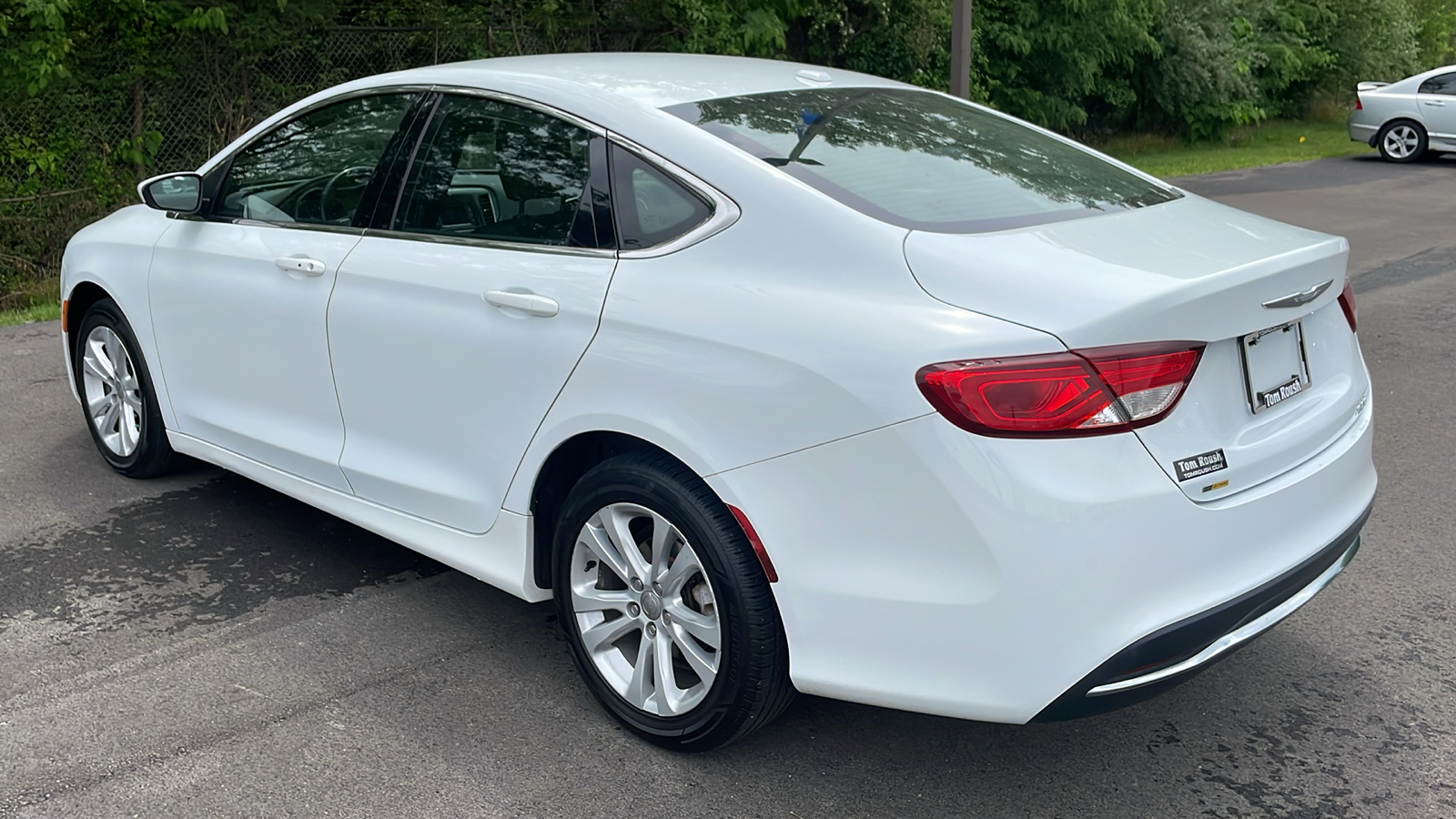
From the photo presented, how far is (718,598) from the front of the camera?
9.86 ft

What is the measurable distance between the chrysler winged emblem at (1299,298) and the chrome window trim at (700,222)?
1.18m

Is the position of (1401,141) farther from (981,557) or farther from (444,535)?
(981,557)

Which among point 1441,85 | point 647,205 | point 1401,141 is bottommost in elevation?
point 1401,141

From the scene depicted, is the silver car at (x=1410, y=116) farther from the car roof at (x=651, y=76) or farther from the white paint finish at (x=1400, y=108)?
the car roof at (x=651, y=76)

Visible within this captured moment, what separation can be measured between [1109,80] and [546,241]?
2216 centimetres

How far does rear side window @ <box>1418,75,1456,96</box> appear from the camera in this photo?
20109 millimetres

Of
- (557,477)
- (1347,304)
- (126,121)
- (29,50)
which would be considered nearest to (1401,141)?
(126,121)

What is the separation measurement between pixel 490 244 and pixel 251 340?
1.15 meters

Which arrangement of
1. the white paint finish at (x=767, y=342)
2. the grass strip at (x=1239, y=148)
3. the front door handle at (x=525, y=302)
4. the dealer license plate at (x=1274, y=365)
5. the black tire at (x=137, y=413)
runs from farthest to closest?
the grass strip at (x=1239, y=148) < the black tire at (x=137, y=413) < the front door handle at (x=525, y=302) < the dealer license plate at (x=1274, y=365) < the white paint finish at (x=767, y=342)

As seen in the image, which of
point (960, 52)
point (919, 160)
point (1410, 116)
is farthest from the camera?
point (1410, 116)

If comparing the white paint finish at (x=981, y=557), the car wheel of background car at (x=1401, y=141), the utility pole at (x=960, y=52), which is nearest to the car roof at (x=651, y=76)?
the white paint finish at (x=981, y=557)

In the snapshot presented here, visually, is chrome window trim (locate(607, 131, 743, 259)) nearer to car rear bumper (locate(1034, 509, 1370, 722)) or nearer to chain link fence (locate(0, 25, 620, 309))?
car rear bumper (locate(1034, 509, 1370, 722))

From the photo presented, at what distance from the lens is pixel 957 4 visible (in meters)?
11.0

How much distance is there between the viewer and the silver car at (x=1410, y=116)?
66.0ft
